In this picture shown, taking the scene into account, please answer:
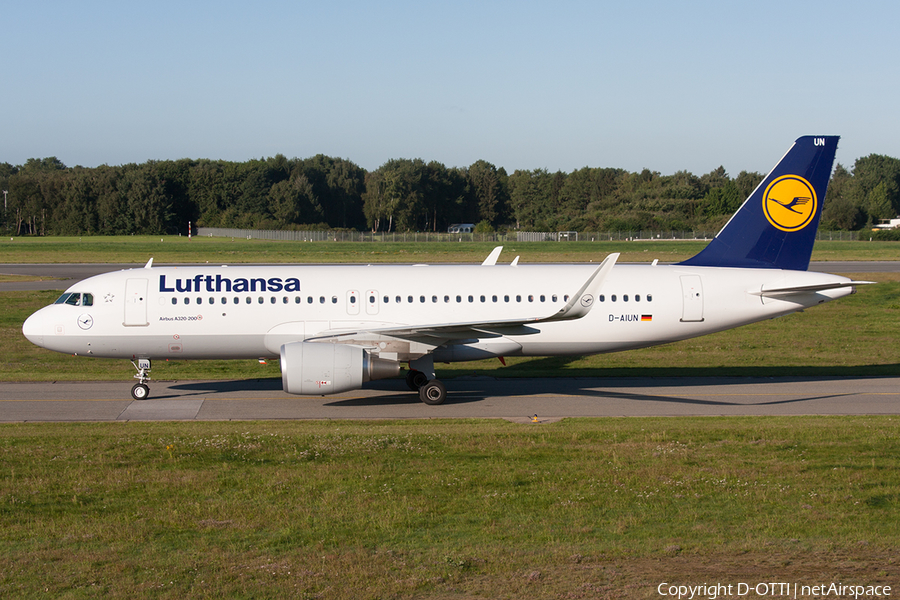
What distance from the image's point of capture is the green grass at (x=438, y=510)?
906 cm

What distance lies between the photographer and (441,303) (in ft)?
76.0

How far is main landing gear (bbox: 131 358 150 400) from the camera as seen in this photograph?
22.6 meters

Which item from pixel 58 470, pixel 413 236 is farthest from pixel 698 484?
pixel 413 236

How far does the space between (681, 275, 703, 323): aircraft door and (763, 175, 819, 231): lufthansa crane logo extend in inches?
133

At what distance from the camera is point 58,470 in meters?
13.9

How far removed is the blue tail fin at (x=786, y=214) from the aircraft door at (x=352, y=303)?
10.4 meters

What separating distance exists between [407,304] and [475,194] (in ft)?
488

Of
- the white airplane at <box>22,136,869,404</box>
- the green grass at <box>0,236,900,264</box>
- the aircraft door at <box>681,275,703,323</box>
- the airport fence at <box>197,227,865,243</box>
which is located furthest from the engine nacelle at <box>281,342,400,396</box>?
the airport fence at <box>197,227,865,243</box>

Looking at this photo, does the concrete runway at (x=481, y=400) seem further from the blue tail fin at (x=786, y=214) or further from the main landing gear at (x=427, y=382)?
the blue tail fin at (x=786, y=214)

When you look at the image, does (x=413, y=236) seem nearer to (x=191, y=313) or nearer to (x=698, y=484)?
(x=191, y=313)

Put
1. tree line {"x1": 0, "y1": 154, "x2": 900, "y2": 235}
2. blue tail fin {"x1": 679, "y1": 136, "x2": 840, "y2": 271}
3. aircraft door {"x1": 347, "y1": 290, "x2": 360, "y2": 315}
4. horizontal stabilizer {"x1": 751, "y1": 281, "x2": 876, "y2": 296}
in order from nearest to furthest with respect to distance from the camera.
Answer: aircraft door {"x1": 347, "y1": 290, "x2": 360, "y2": 315}
horizontal stabilizer {"x1": 751, "y1": 281, "x2": 876, "y2": 296}
blue tail fin {"x1": 679, "y1": 136, "x2": 840, "y2": 271}
tree line {"x1": 0, "y1": 154, "x2": 900, "y2": 235}

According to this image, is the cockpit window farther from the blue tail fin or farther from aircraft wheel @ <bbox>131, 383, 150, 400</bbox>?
the blue tail fin

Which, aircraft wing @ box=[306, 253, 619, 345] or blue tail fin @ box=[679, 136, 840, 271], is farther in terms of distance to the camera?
blue tail fin @ box=[679, 136, 840, 271]

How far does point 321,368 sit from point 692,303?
35.6 feet
